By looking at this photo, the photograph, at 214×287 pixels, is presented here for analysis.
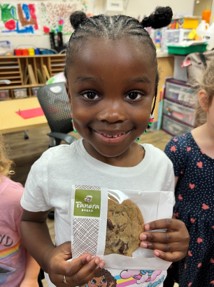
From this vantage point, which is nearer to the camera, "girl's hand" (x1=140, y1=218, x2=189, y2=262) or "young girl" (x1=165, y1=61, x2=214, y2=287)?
"girl's hand" (x1=140, y1=218, x2=189, y2=262)

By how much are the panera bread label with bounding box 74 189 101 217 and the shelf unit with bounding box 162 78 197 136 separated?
9.08 ft

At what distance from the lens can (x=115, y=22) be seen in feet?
1.63

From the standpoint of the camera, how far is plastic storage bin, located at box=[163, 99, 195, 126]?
3.14 m

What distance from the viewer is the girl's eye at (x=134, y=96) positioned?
0.48 m

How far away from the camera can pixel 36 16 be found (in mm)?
3623

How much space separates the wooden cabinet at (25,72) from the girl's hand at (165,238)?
3323 millimetres

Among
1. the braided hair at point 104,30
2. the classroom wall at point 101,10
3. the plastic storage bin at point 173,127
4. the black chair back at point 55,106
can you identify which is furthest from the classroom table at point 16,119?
the plastic storage bin at point 173,127

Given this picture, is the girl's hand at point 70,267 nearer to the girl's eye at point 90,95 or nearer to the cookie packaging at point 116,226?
the cookie packaging at point 116,226

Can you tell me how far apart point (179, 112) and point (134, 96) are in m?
2.98

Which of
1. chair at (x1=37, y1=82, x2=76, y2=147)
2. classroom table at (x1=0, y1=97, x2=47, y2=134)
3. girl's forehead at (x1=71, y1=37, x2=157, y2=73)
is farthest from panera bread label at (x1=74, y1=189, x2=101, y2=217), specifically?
chair at (x1=37, y1=82, x2=76, y2=147)

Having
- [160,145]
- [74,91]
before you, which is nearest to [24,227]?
[74,91]

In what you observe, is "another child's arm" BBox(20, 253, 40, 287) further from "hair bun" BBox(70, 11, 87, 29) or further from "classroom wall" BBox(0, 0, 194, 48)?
"classroom wall" BBox(0, 0, 194, 48)

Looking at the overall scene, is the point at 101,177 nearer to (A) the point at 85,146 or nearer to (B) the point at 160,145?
(A) the point at 85,146

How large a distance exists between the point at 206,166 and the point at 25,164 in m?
2.24
